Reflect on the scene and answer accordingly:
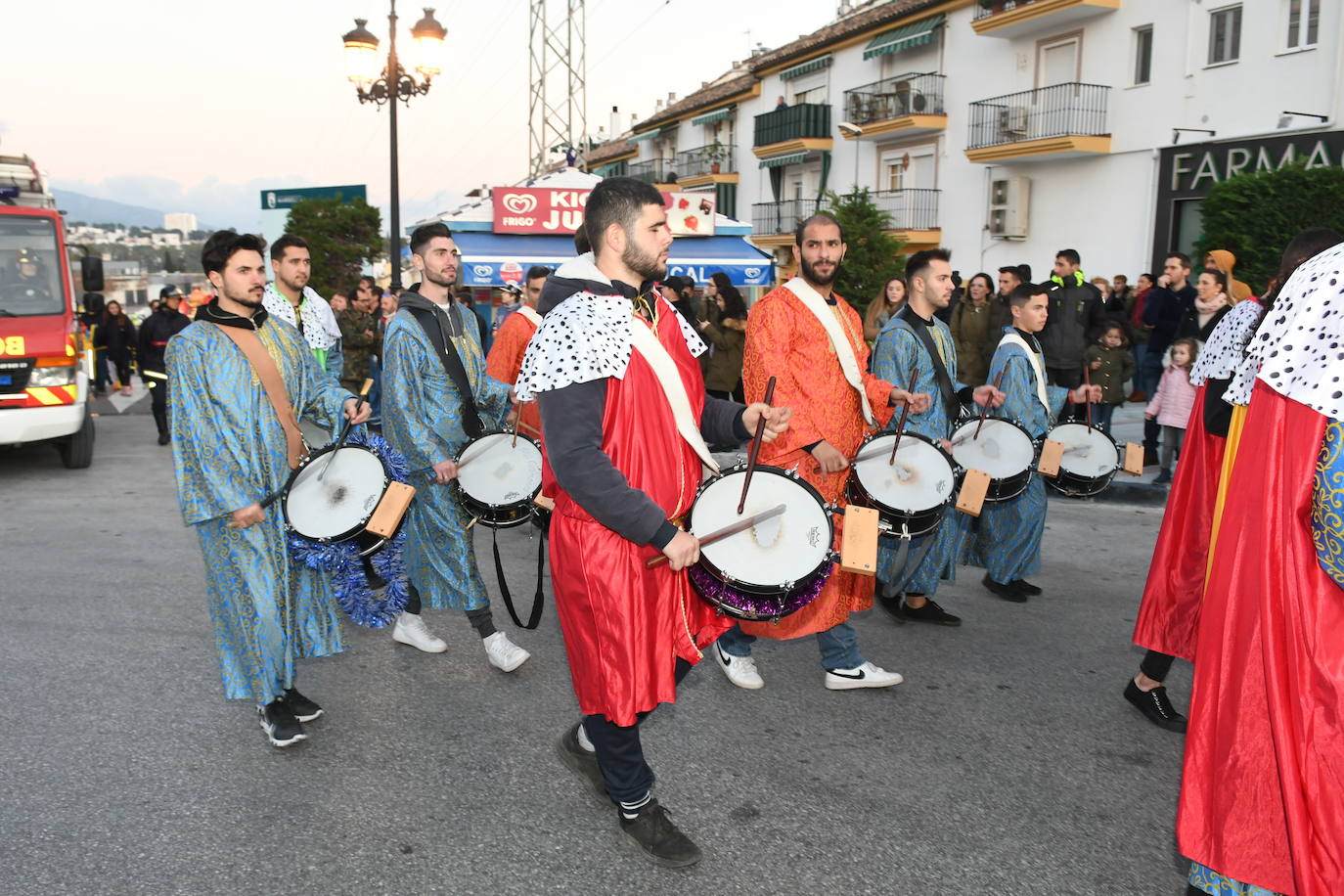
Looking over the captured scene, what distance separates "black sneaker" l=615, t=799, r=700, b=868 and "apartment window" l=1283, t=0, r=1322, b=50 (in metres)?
16.8

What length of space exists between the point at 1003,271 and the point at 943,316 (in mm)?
1669

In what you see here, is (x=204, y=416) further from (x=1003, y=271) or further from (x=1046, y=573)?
(x=1003, y=271)

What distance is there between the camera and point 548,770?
3.66m

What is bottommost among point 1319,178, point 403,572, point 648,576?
point 403,572

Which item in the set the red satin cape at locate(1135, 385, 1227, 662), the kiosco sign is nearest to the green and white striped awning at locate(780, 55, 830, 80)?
the kiosco sign

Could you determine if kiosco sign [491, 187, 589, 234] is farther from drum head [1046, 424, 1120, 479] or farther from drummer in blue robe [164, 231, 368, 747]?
drummer in blue robe [164, 231, 368, 747]

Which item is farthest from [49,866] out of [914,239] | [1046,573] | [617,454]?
[914,239]

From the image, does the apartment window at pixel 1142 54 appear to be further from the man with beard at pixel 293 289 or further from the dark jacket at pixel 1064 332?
the man with beard at pixel 293 289

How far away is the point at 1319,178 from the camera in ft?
39.2

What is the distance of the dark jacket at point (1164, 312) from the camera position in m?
10.5

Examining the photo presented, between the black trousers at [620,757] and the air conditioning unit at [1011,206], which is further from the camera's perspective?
the air conditioning unit at [1011,206]

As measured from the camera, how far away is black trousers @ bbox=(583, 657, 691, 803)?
2.95m

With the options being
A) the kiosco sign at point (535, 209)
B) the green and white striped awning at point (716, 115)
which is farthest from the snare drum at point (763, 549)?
the green and white striped awning at point (716, 115)

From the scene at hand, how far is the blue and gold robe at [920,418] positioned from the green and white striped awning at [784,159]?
25294 millimetres
